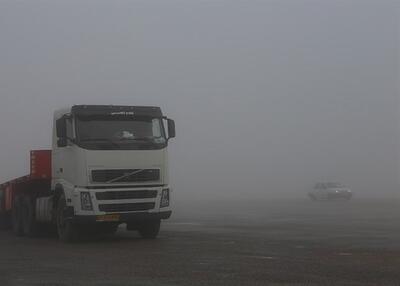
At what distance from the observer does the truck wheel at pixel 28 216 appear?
18852 millimetres

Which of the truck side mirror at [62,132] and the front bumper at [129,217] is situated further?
the truck side mirror at [62,132]

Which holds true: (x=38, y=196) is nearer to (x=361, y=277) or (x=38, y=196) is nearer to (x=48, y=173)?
(x=48, y=173)

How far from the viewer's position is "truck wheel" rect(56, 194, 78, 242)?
649 inches

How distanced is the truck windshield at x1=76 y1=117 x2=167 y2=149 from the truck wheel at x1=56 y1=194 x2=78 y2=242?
1738 mm

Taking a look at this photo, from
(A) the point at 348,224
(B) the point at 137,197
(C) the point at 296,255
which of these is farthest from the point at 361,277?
(A) the point at 348,224

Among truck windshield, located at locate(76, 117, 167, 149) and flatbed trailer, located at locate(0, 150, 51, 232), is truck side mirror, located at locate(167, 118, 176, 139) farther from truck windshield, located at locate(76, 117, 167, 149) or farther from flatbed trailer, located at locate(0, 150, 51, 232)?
flatbed trailer, located at locate(0, 150, 51, 232)

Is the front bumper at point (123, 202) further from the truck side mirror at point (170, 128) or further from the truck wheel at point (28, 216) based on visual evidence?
the truck wheel at point (28, 216)

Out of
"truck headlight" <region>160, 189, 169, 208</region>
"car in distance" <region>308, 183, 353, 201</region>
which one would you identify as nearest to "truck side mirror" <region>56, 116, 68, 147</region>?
"truck headlight" <region>160, 189, 169, 208</region>

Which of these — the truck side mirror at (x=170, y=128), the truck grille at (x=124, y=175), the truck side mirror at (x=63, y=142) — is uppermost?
the truck side mirror at (x=170, y=128)

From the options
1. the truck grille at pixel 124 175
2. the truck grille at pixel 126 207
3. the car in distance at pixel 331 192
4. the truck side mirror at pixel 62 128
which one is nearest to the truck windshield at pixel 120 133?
the truck side mirror at pixel 62 128

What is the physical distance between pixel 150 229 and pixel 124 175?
2600 mm

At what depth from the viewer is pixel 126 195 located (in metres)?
16.1

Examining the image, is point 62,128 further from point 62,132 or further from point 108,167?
point 108,167

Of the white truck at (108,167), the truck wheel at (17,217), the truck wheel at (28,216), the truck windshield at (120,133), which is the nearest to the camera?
the white truck at (108,167)
